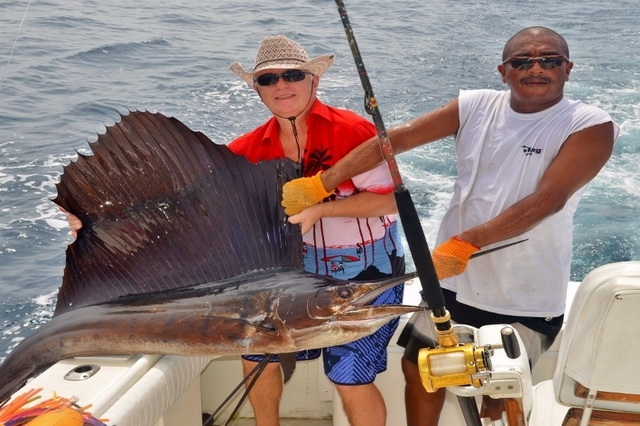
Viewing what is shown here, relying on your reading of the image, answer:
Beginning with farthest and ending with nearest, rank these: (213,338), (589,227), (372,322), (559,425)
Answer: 1. (589,227)
2. (559,425)
3. (213,338)
4. (372,322)

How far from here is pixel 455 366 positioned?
5.35 ft

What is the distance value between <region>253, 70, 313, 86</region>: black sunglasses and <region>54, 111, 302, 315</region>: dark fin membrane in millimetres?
348

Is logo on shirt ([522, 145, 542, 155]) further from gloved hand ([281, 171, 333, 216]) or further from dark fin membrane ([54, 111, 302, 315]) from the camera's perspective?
dark fin membrane ([54, 111, 302, 315])

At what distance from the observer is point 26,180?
5801 millimetres

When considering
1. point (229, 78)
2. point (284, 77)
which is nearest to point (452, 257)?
point (284, 77)

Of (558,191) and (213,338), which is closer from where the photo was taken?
(213,338)

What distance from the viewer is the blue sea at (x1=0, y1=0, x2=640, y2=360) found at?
5.23 metres

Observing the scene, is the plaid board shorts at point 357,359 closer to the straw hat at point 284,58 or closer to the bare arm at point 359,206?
the bare arm at point 359,206

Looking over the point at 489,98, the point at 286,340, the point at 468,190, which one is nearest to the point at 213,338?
the point at 286,340

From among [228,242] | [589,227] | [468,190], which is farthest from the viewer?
[589,227]

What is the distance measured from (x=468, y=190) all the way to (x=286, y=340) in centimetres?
83

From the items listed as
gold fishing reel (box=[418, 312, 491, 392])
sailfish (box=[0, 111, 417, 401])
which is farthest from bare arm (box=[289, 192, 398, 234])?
gold fishing reel (box=[418, 312, 491, 392])

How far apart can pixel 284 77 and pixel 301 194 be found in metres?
0.39

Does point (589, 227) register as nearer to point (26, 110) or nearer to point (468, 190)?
point (468, 190)
